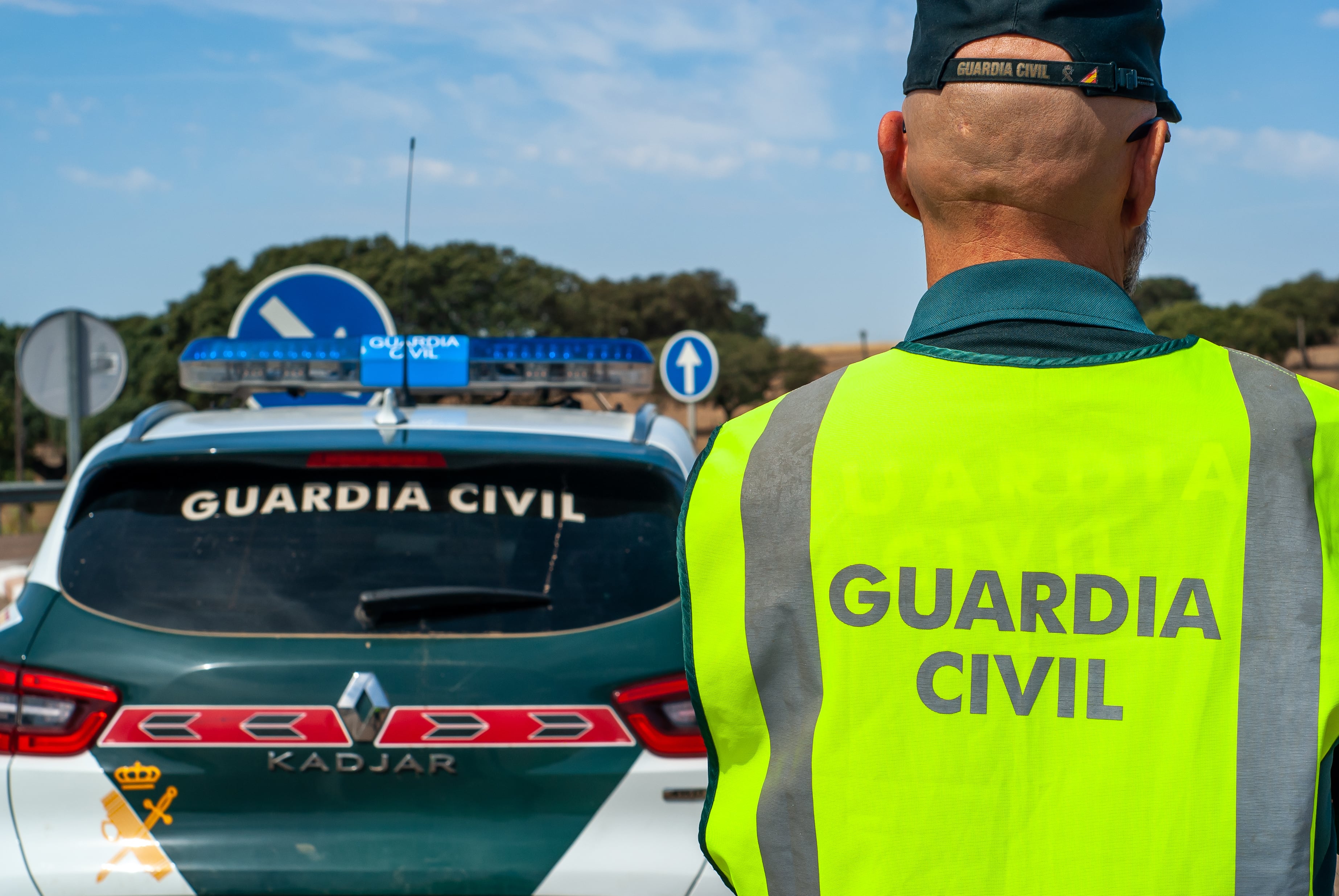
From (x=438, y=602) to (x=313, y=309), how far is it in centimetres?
464

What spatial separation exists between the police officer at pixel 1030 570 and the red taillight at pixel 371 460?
1.67 m

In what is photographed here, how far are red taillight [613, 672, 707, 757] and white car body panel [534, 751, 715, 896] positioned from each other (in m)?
0.03

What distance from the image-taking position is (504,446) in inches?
115

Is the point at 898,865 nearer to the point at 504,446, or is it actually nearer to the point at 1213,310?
the point at 504,446

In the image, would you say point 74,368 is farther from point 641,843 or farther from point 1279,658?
point 1279,658

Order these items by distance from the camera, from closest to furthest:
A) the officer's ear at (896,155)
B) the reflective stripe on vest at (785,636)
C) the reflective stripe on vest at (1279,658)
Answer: the reflective stripe on vest at (1279,658) → the reflective stripe on vest at (785,636) → the officer's ear at (896,155)

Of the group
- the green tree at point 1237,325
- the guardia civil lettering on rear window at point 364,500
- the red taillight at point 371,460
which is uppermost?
the green tree at point 1237,325

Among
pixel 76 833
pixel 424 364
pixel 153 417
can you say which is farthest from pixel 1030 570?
pixel 424 364

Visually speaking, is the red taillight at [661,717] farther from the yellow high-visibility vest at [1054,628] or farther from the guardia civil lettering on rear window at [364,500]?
the yellow high-visibility vest at [1054,628]

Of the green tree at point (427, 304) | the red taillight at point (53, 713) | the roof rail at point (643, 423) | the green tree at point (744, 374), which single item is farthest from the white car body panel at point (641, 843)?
the green tree at point (744, 374)

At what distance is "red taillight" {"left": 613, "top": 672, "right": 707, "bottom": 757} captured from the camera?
2.66 metres

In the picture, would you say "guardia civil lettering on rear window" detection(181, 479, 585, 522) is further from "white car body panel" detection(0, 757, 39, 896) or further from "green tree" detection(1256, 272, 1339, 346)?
"green tree" detection(1256, 272, 1339, 346)

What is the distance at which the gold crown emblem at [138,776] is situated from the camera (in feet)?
8.52

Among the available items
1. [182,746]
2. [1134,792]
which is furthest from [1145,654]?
[182,746]
